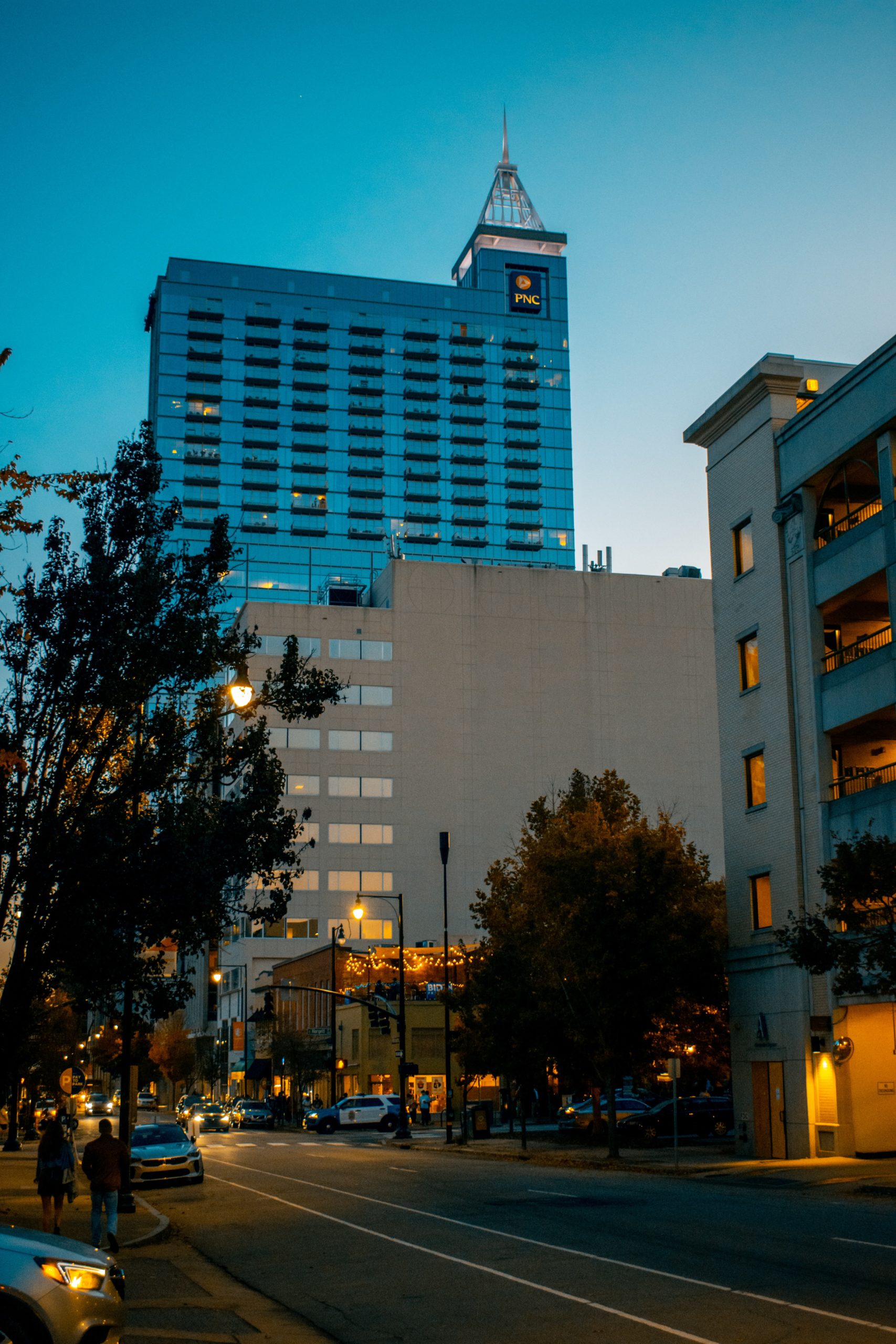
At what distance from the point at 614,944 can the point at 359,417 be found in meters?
153

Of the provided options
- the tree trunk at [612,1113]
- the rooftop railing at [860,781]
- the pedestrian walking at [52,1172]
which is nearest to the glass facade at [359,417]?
the tree trunk at [612,1113]

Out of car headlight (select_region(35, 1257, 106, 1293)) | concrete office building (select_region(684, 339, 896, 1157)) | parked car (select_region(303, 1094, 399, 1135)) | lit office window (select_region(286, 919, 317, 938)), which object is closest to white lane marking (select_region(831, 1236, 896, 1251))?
car headlight (select_region(35, 1257, 106, 1293))

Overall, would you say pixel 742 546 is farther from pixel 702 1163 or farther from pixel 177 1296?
pixel 177 1296

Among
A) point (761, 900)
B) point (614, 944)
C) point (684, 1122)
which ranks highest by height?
point (761, 900)

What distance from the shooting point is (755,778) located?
125 ft

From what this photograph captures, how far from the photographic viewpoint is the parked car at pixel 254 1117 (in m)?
76.8

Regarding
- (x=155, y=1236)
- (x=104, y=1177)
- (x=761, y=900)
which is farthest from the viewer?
(x=761, y=900)

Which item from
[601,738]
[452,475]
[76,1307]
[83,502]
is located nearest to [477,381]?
[452,475]

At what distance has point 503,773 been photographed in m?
106

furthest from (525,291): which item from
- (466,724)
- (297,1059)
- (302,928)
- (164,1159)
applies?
(164,1159)

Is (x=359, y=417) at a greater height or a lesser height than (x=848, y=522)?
greater

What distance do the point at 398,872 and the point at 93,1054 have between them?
66.6 meters

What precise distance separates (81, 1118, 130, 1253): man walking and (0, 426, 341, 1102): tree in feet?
5.88

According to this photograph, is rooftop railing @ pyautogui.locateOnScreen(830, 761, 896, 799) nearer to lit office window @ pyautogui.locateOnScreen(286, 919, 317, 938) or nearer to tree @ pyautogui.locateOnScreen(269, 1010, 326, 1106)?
tree @ pyautogui.locateOnScreen(269, 1010, 326, 1106)
